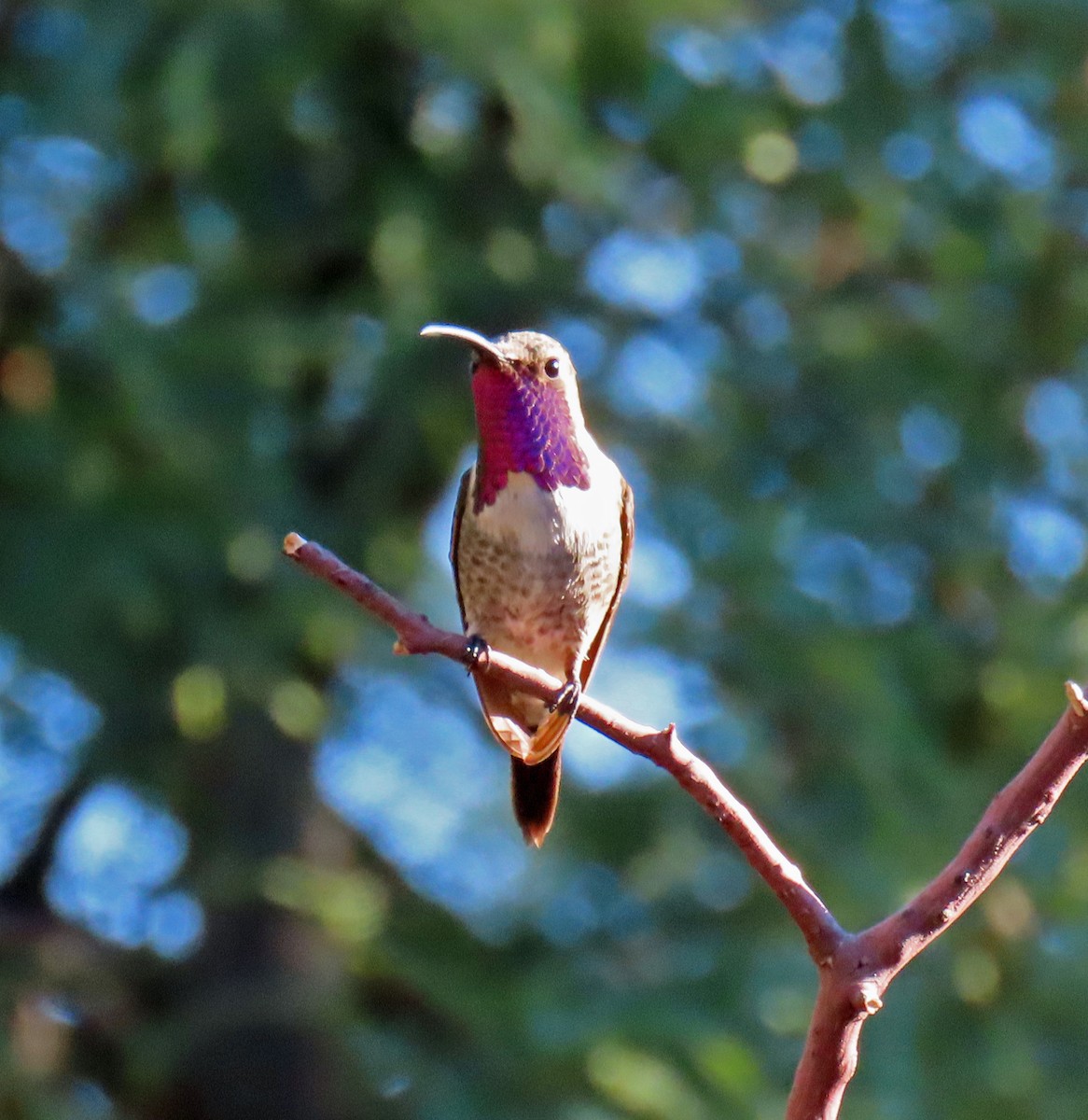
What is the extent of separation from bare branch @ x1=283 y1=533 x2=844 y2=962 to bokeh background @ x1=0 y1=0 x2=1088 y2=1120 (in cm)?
222

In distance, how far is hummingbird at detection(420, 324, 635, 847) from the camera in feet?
10.5

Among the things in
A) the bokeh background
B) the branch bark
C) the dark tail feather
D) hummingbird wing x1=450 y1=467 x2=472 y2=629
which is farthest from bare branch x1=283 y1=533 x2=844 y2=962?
the bokeh background

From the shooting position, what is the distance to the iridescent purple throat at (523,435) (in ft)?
10.5

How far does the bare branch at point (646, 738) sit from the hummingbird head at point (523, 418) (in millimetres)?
913

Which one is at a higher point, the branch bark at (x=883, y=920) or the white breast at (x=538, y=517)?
the white breast at (x=538, y=517)

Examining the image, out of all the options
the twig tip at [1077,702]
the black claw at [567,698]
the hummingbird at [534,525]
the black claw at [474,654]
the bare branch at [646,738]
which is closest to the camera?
the twig tip at [1077,702]

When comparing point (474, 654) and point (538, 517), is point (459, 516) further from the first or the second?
point (474, 654)

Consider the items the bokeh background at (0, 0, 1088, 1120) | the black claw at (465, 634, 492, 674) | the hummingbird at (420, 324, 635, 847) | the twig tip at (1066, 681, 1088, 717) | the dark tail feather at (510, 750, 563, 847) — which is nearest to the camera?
the twig tip at (1066, 681, 1088, 717)

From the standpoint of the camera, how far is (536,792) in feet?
10.2

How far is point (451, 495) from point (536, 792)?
9.75 feet

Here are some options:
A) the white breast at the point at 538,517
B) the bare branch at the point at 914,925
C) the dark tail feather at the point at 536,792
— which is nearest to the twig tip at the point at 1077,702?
the bare branch at the point at 914,925

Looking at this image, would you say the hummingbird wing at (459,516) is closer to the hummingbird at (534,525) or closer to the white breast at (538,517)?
the hummingbird at (534,525)

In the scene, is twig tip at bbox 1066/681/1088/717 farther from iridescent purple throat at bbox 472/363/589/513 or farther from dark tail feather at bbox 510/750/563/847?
iridescent purple throat at bbox 472/363/589/513

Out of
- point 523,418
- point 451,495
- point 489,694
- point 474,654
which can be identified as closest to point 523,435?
point 523,418
